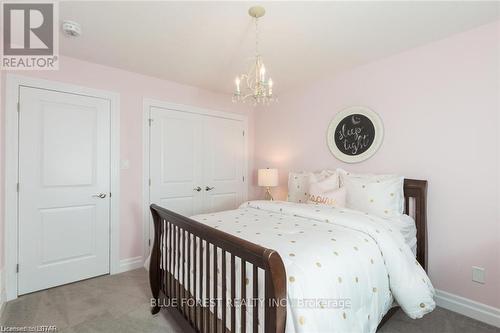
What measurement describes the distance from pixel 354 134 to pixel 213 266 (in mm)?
2151

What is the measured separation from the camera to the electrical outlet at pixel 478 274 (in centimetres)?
196

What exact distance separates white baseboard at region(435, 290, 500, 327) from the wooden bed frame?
0.98 feet

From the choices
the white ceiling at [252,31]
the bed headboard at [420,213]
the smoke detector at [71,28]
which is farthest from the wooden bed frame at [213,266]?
the smoke detector at [71,28]

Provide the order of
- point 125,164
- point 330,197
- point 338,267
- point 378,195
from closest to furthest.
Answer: point 338,267 → point 378,195 → point 330,197 → point 125,164

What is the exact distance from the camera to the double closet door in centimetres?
317

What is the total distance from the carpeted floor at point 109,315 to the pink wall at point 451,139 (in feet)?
1.14

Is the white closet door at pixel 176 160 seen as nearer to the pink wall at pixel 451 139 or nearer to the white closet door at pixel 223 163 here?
the white closet door at pixel 223 163

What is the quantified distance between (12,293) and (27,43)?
2258 mm

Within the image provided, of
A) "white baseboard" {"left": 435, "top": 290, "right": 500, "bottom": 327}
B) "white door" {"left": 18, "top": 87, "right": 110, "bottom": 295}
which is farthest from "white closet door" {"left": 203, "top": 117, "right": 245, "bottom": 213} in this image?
"white baseboard" {"left": 435, "top": 290, "right": 500, "bottom": 327}

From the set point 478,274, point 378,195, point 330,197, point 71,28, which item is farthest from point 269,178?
point 71,28

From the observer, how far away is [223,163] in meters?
3.76

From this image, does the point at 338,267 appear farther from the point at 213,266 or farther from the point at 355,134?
the point at 355,134

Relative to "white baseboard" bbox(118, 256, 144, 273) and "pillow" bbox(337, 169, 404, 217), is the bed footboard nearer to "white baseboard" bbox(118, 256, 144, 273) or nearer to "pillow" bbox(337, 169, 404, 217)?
"white baseboard" bbox(118, 256, 144, 273)

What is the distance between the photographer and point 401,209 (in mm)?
Result: 2199
